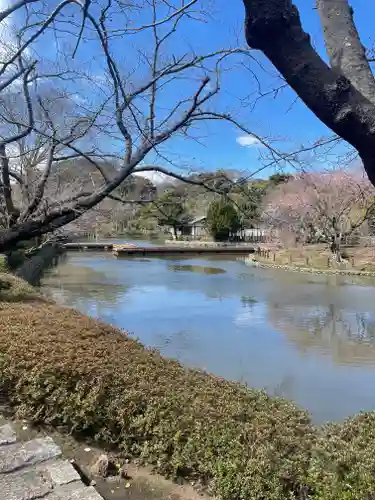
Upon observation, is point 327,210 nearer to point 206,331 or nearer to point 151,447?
point 206,331

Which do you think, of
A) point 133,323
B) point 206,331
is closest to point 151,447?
point 206,331

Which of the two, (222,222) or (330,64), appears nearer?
(330,64)

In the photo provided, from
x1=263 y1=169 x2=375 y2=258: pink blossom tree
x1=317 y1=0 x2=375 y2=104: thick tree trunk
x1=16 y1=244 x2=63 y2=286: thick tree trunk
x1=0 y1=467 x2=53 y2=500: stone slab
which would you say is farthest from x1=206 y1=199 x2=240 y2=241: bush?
x1=317 y1=0 x2=375 y2=104: thick tree trunk

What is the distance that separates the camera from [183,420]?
2.68 metres

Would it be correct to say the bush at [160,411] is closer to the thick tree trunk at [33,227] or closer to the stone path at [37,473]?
the stone path at [37,473]

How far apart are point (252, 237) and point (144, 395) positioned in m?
37.9

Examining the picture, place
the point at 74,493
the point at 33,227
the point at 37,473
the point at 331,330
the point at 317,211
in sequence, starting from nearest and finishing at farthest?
the point at 74,493 → the point at 37,473 → the point at 33,227 → the point at 331,330 → the point at 317,211

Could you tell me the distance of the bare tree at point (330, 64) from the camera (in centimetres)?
134

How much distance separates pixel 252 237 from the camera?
40281 millimetres

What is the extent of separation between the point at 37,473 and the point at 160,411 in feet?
2.50

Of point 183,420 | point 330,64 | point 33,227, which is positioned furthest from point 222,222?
point 330,64

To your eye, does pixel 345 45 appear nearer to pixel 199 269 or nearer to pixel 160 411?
pixel 160 411

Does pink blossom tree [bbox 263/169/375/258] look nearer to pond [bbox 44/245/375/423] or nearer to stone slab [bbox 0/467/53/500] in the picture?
pond [bbox 44/245/375/423]

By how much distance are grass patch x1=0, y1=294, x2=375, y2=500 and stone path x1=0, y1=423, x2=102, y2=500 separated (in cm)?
38
